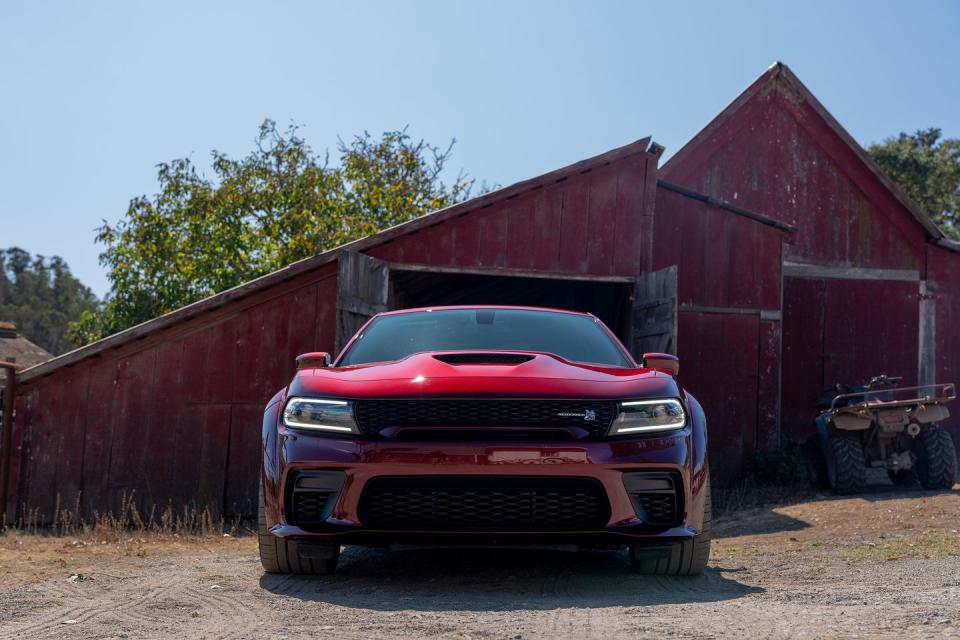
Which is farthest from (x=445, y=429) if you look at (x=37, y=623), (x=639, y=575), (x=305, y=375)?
(x=37, y=623)

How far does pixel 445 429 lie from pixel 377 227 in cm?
2337

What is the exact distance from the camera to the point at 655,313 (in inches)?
462

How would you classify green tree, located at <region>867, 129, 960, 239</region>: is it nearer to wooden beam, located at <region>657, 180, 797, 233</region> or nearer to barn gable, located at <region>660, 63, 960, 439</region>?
barn gable, located at <region>660, 63, 960, 439</region>

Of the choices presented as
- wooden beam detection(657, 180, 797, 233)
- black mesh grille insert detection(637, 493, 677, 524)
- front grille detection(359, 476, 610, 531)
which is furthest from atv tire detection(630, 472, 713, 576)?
wooden beam detection(657, 180, 797, 233)

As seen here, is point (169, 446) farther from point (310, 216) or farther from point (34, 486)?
point (310, 216)

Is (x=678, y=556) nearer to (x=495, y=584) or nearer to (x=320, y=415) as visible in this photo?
(x=495, y=584)

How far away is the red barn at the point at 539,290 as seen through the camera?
1127 centimetres

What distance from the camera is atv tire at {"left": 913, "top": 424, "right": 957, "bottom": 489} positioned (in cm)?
1195

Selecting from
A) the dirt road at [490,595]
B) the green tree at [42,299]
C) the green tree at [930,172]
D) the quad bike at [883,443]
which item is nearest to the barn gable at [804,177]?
the quad bike at [883,443]

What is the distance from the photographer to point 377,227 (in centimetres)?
2791

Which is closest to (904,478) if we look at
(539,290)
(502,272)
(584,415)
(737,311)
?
(737,311)

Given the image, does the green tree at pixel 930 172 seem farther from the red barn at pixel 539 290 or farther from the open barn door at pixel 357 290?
the open barn door at pixel 357 290

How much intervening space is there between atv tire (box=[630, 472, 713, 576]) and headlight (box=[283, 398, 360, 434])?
4.98 ft

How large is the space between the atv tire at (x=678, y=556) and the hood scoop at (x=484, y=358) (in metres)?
1.07
